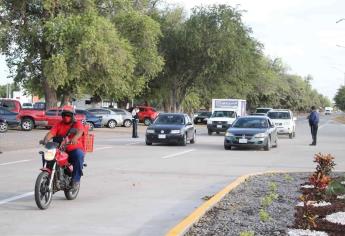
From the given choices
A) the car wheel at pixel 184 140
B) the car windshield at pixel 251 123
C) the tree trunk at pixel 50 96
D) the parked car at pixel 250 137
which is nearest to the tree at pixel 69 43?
the tree trunk at pixel 50 96

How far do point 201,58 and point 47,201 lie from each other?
51.9 metres

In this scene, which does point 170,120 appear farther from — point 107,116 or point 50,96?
point 107,116

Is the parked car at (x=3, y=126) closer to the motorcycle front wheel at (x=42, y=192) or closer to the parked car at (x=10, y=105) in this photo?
the parked car at (x=10, y=105)

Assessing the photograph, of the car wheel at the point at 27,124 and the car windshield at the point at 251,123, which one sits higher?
the car windshield at the point at 251,123

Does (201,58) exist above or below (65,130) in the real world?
above

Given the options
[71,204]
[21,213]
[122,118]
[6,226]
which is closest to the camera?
[6,226]

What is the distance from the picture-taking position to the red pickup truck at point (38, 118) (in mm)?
39469

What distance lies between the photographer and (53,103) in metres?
45.1

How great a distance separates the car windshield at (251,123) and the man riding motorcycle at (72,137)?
53.3 feet

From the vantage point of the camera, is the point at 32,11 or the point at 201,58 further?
the point at 201,58

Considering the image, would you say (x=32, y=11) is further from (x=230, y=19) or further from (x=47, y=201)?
(x=47, y=201)

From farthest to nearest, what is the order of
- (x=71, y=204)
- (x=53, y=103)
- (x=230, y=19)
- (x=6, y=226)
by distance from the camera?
(x=230, y=19) < (x=53, y=103) < (x=71, y=204) < (x=6, y=226)

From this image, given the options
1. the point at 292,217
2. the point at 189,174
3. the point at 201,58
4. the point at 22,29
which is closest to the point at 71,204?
the point at 292,217

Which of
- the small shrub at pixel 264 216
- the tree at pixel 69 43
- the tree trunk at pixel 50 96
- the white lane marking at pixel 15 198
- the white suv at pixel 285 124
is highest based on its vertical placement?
the tree at pixel 69 43
